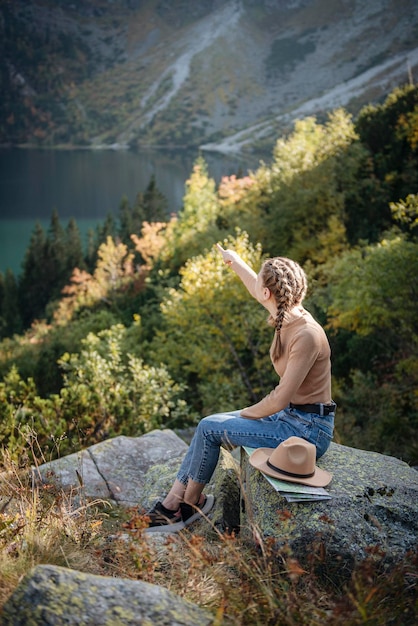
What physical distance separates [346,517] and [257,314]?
16.1 meters

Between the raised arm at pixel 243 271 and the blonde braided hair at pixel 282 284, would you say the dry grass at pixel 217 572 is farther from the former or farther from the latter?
the raised arm at pixel 243 271

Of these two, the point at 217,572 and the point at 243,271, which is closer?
the point at 217,572

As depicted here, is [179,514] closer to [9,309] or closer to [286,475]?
[286,475]

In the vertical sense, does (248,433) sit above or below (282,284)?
below

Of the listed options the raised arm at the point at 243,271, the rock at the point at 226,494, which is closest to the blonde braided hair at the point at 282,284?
the raised arm at the point at 243,271

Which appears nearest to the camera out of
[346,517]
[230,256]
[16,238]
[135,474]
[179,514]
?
[346,517]

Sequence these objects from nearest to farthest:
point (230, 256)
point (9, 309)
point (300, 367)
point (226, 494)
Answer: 1. point (300, 367)
2. point (226, 494)
3. point (230, 256)
4. point (9, 309)

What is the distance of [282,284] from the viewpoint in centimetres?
447

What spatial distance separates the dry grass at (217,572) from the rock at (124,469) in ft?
4.68

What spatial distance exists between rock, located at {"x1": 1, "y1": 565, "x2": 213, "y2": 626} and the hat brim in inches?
53.4

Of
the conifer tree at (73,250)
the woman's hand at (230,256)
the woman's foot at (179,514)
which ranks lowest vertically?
the conifer tree at (73,250)

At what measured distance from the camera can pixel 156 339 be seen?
24766 mm

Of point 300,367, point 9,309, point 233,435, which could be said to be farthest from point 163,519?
point 9,309

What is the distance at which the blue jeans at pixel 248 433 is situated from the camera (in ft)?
14.9
